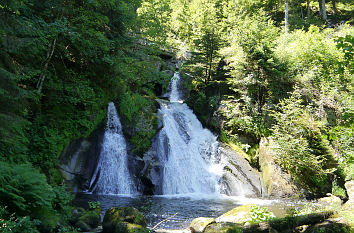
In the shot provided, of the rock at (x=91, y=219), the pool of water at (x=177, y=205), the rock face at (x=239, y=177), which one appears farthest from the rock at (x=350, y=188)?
the rock at (x=91, y=219)

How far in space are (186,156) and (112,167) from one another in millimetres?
4546

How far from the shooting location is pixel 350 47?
10.4 feet

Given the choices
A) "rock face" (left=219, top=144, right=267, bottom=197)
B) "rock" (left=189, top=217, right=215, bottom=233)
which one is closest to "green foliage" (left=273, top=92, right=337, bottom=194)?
"rock face" (left=219, top=144, right=267, bottom=197)

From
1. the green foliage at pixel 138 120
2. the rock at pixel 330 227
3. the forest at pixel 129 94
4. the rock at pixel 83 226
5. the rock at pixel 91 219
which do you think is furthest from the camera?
the green foliage at pixel 138 120

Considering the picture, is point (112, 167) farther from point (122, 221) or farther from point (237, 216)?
point (237, 216)

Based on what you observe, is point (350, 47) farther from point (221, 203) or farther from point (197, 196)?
point (197, 196)

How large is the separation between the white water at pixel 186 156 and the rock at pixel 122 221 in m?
5.34

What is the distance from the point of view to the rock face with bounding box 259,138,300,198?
462 inches

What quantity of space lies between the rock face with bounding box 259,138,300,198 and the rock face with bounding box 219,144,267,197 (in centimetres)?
41

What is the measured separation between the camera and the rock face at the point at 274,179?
11.7 meters

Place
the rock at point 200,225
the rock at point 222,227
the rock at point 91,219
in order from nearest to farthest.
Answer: the rock at point 222,227 < the rock at point 200,225 < the rock at point 91,219

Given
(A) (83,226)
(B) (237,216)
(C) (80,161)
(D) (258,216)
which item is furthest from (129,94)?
(D) (258,216)

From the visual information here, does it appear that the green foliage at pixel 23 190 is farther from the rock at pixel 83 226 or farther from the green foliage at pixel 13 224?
the rock at pixel 83 226

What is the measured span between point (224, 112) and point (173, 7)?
26.8 meters
